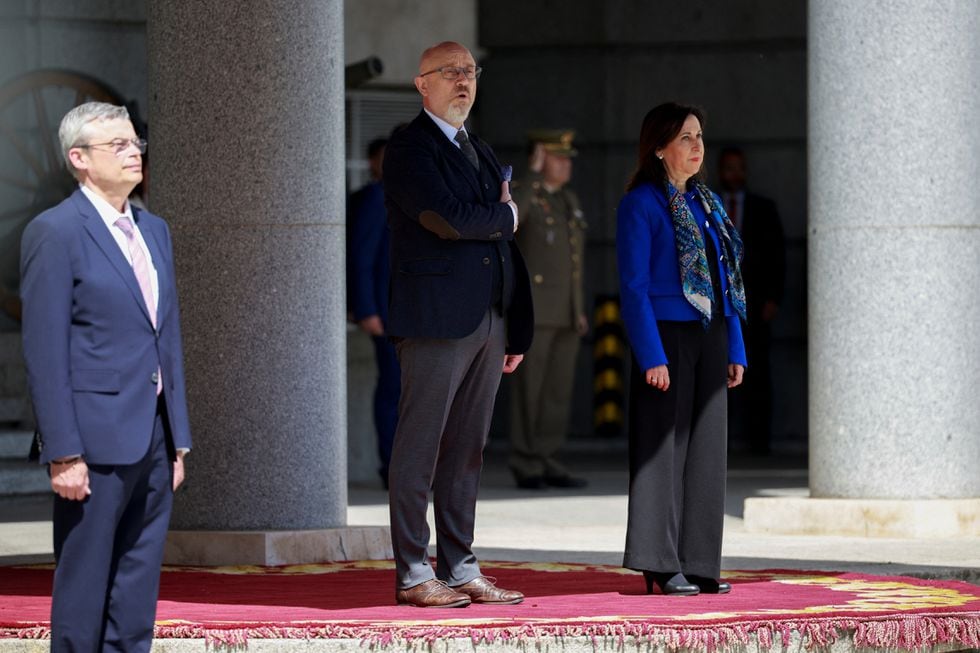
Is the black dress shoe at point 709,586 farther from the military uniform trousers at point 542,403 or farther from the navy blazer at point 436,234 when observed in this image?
the military uniform trousers at point 542,403

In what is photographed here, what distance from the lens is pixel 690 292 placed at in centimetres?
743

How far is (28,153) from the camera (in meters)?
13.5

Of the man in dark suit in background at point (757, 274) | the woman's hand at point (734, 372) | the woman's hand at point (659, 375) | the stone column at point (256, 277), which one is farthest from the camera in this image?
the man in dark suit in background at point (757, 274)

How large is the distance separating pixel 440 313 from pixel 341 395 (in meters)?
2.16

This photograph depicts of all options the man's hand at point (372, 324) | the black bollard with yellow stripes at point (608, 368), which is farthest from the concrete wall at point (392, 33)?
the man's hand at point (372, 324)

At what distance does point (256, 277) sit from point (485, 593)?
2283 millimetres

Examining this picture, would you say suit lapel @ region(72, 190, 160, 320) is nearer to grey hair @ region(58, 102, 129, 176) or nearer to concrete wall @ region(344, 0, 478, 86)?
grey hair @ region(58, 102, 129, 176)

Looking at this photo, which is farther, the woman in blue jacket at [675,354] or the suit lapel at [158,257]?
the woman in blue jacket at [675,354]

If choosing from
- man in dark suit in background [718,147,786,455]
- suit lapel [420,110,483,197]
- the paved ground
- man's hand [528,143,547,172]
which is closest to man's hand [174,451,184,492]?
suit lapel [420,110,483,197]

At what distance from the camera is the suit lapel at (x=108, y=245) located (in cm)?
552

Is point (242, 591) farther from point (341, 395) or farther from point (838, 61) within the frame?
point (838, 61)

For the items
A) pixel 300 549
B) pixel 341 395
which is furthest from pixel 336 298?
pixel 300 549

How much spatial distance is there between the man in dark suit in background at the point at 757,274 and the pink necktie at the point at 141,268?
32.8 ft

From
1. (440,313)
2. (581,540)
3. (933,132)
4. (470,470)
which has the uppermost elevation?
(933,132)
